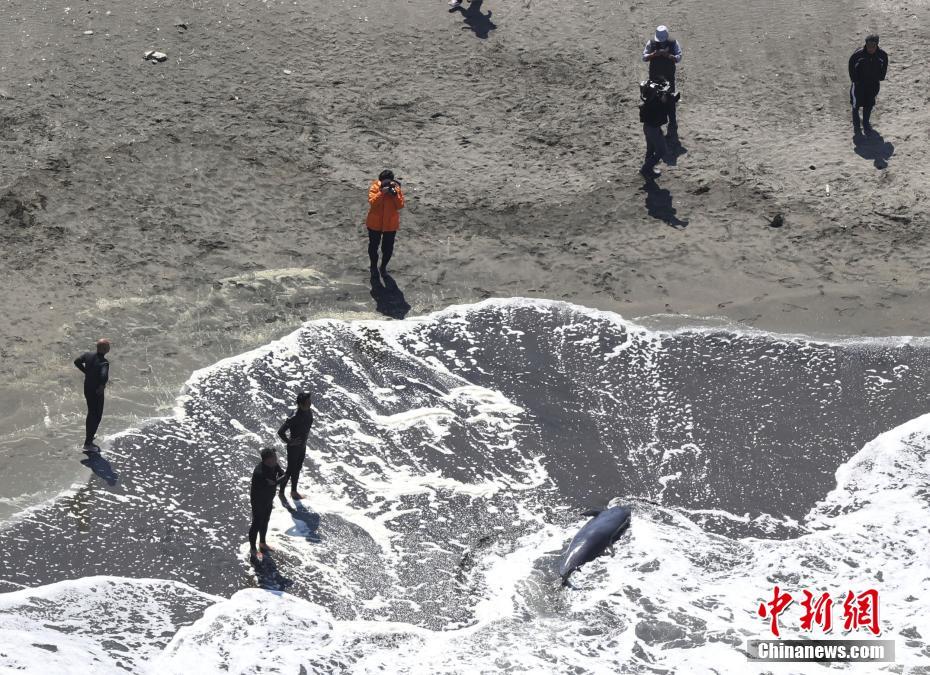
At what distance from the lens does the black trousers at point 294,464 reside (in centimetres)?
1498

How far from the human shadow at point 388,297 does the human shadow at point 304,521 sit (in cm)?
405

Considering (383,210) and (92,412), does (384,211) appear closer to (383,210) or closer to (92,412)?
(383,210)

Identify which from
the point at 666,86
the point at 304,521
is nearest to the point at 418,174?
the point at 666,86

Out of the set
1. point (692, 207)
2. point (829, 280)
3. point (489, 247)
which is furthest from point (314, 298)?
point (829, 280)

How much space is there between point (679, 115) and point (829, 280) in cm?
440

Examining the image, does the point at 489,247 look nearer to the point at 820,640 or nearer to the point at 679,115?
the point at 679,115

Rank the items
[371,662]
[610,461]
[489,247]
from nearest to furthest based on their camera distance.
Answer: [371,662] → [610,461] → [489,247]

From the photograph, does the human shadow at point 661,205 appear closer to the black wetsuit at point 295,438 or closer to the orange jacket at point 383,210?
the orange jacket at point 383,210

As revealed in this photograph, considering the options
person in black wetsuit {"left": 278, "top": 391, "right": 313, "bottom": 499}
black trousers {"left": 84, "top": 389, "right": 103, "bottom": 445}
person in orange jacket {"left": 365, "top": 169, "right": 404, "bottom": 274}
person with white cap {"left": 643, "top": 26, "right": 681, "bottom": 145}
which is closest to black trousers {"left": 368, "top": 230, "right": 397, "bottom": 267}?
person in orange jacket {"left": 365, "top": 169, "right": 404, "bottom": 274}

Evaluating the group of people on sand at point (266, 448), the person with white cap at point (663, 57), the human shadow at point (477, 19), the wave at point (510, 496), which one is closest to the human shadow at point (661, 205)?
the person with white cap at point (663, 57)

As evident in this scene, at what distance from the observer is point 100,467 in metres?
15.4

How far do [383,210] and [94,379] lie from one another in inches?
199

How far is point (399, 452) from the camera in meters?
16.1

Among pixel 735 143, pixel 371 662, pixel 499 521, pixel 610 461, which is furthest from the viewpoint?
pixel 735 143
